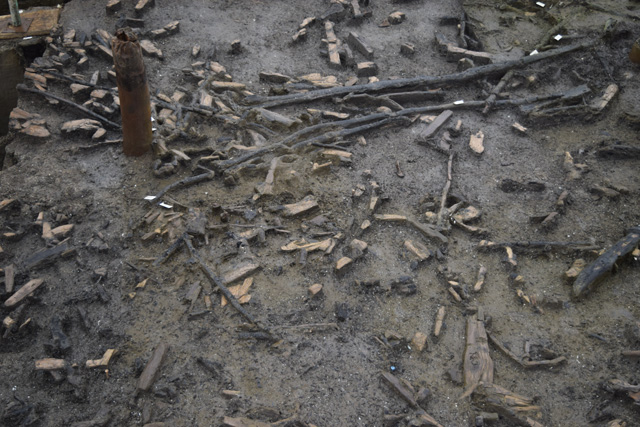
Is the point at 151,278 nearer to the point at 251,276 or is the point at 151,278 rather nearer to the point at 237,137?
the point at 251,276

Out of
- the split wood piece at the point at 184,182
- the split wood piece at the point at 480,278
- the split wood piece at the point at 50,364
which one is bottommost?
the split wood piece at the point at 480,278

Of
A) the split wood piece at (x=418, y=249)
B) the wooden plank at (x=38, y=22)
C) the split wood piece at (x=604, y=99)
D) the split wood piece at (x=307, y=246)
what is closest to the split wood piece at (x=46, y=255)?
the split wood piece at (x=307, y=246)

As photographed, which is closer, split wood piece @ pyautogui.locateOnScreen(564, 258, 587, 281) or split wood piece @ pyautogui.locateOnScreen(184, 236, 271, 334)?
split wood piece @ pyautogui.locateOnScreen(184, 236, 271, 334)

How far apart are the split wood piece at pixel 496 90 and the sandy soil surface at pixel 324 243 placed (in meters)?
0.09

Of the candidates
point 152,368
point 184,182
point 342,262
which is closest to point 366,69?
point 184,182

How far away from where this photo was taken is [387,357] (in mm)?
4883

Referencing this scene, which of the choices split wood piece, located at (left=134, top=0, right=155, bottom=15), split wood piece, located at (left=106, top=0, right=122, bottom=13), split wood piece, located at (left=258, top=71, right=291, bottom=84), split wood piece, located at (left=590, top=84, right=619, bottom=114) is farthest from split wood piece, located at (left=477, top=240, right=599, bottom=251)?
split wood piece, located at (left=106, top=0, right=122, bottom=13)

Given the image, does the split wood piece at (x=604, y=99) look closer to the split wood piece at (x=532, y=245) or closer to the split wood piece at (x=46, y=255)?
the split wood piece at (x=532, y=245)

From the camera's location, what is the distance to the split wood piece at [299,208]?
619 cm

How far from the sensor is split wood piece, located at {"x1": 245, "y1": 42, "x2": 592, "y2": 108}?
26.2 feet

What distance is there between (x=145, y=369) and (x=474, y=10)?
9.67m

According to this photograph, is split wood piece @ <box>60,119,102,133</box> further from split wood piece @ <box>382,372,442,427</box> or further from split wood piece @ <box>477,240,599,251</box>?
split wood piece @ <box>477,240,599,251</box>

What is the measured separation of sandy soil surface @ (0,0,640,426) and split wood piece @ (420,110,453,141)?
0.12 meters

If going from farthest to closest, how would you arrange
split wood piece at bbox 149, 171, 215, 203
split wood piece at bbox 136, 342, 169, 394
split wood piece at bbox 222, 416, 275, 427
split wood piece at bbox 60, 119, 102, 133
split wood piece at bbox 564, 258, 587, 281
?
split wood piece at bbox 60, 119, 102, 133 < split wood piece at bbox 149, 171, 215, 203 < split wood piece at bbox 564, 258, 587, 281 < split wood piece at bbox 136, 342, 169, 394 < split wood piece at bbox 222, 416, 275, 427
